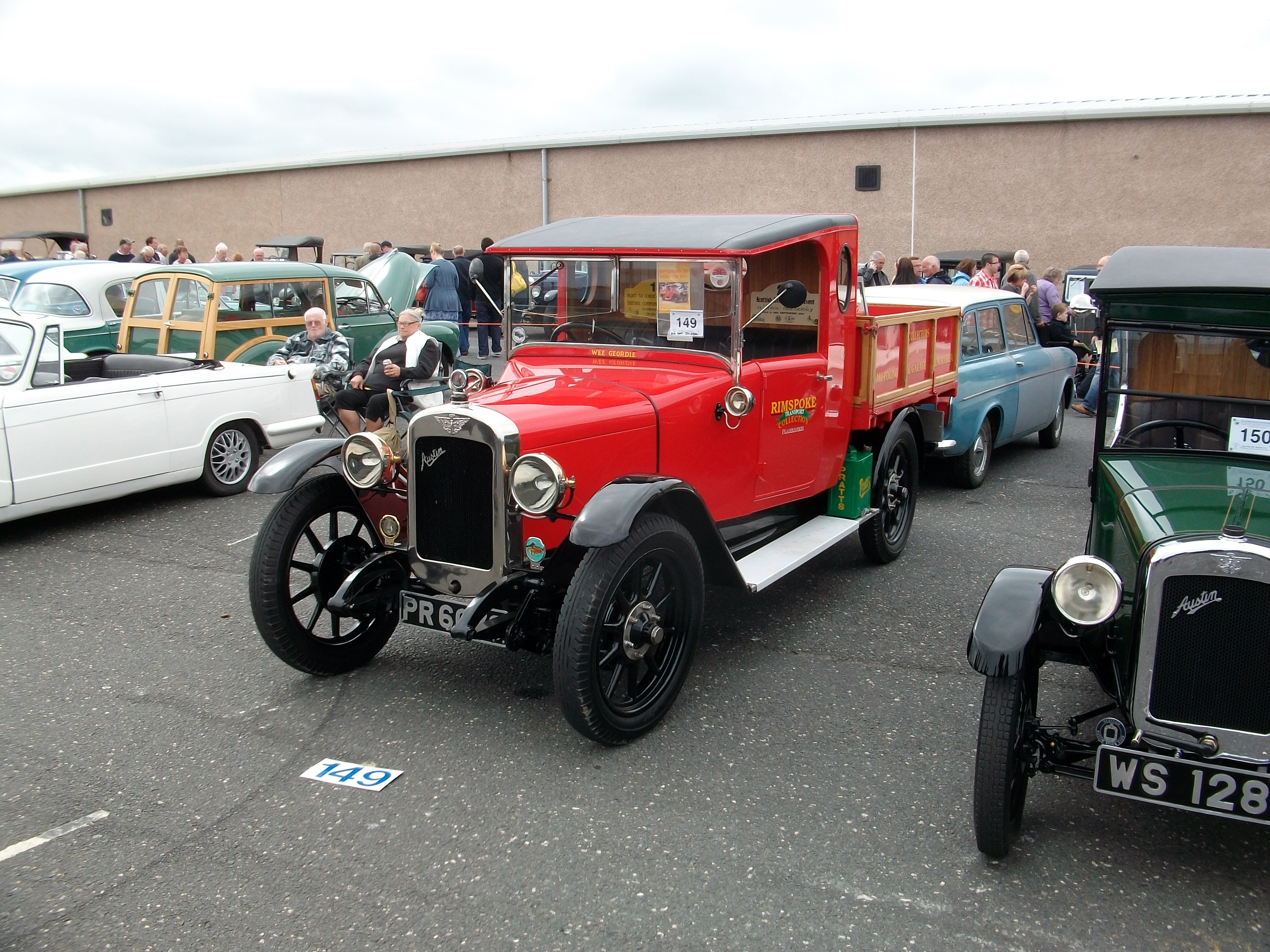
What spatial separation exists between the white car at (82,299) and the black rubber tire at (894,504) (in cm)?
813

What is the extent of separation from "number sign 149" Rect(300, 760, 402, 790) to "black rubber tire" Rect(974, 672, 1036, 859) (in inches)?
81.2

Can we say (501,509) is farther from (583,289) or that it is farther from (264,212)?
(264,212)

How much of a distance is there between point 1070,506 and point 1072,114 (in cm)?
1333

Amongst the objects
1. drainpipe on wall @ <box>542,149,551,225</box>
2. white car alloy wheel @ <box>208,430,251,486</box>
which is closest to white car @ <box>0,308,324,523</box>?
white car alloy wheel @ <box>208,430,251,486</box>

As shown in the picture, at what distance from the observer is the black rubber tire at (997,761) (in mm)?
3002

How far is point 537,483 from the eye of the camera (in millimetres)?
3846

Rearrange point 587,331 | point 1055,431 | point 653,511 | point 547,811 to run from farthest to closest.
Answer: point 1055,431 < point 587,331 < point 653,511 < point 547,811

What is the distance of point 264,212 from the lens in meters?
28.4

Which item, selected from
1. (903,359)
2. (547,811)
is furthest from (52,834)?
(903,359)

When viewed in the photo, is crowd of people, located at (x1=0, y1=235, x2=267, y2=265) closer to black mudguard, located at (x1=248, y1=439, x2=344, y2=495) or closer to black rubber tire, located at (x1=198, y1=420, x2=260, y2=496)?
black rubber tire, located at (x1=198, y1=420, x2=260, y2=496)

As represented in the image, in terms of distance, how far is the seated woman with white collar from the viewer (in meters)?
8.09

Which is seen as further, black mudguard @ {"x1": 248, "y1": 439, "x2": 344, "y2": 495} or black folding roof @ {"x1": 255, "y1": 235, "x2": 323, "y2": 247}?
black folding roof @ {"x1": 255, "y1": 235, "x2": 323, "y2": 247}

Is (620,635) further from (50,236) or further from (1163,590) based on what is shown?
(50,236)

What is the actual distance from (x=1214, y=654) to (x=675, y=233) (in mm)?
2997
